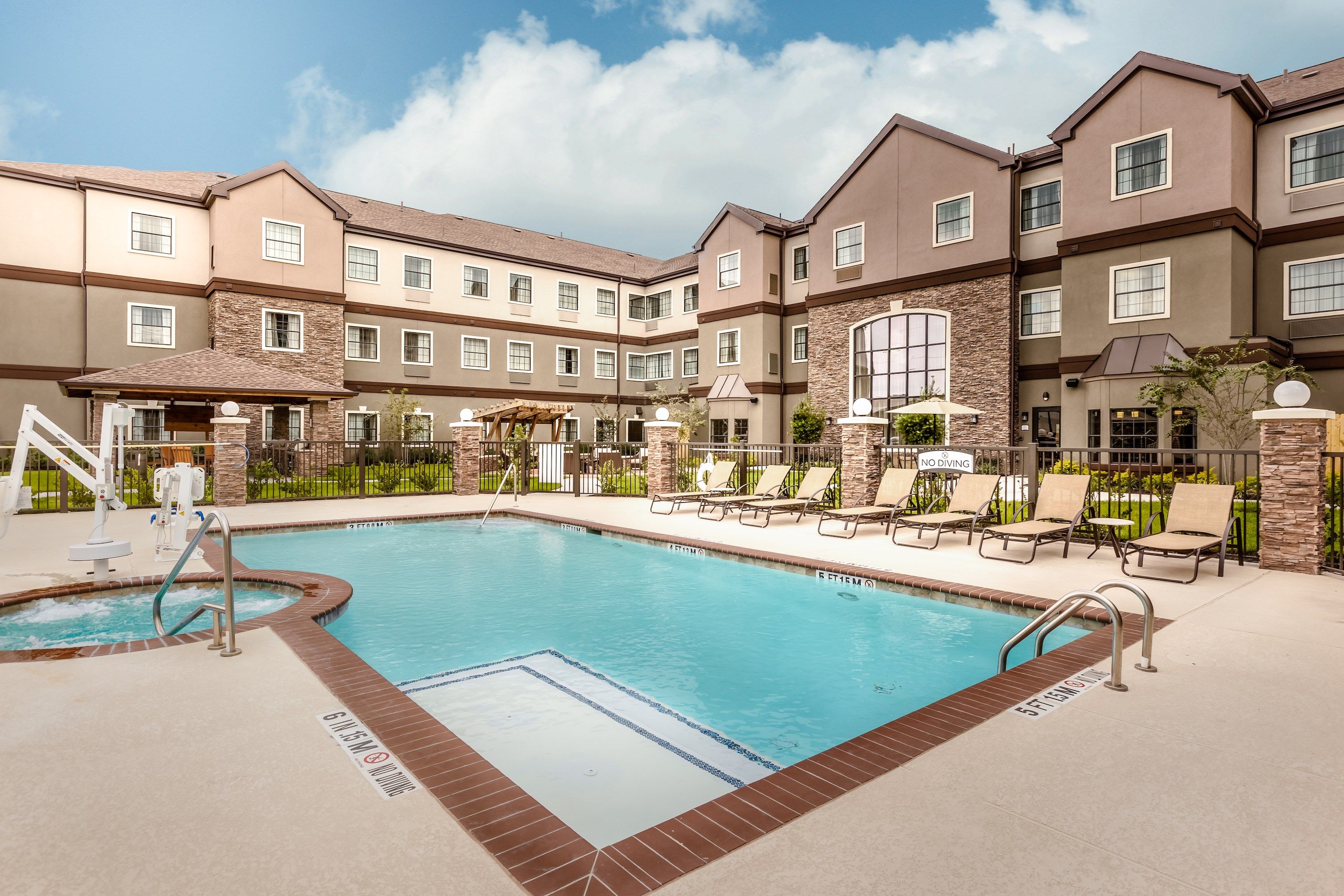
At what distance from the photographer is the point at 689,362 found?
104 feet

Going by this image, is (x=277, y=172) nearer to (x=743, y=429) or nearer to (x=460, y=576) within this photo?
(x=743, y=429)

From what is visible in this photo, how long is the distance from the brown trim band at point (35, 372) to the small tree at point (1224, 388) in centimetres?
2957

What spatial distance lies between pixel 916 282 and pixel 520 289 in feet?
54.5

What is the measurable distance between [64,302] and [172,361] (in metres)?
9.27

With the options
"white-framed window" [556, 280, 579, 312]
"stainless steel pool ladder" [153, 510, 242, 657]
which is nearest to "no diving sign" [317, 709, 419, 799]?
"stainless steel pool ladder" [153, 510, 242, 657]

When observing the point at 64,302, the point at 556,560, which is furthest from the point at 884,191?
the point at 64,302

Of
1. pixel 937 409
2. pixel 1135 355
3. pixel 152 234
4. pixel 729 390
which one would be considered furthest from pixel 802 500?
pixel 152 234

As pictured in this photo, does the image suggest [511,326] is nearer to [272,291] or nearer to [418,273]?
[418,273]

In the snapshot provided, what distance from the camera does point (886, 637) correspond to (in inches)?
240

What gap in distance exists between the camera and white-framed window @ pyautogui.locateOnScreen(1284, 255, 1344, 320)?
53.1 feet

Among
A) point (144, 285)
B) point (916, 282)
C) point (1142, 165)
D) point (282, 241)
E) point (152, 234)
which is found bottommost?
point (144, 285)

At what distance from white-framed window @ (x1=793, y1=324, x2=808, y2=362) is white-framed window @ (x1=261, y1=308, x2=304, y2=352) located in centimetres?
1787

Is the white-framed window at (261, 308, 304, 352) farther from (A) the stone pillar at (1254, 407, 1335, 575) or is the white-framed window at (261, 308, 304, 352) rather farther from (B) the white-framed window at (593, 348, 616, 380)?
(A) the stone pillar at (1254, 407, 1335, 575)

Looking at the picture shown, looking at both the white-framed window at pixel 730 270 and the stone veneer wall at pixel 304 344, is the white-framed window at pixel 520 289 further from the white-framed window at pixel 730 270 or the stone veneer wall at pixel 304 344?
the white-framed window at pixel 730 270
